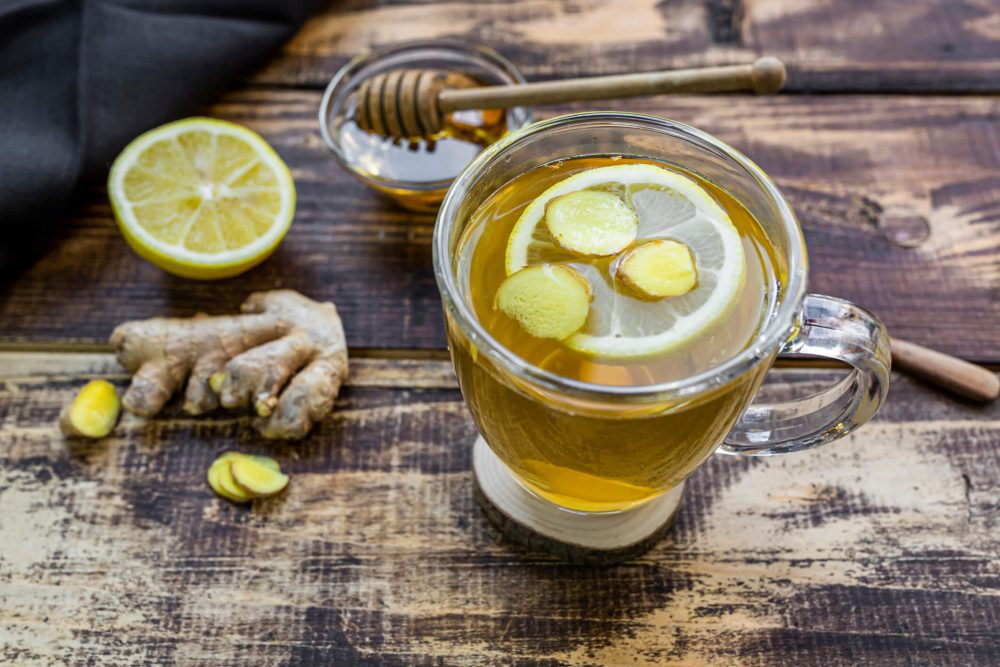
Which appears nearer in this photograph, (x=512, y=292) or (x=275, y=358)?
(x=512, y=292)

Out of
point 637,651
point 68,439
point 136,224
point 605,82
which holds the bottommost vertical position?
point 637,651

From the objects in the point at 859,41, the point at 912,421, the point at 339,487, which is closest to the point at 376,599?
the point at 339,487

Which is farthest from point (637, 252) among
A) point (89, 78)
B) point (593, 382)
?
point (89, 78)

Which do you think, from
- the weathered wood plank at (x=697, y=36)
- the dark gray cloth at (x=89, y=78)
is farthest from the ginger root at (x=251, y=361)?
the weathered wood plank at (x=697, y=36)

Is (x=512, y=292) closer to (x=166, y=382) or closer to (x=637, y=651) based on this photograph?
(x=637, y=651)

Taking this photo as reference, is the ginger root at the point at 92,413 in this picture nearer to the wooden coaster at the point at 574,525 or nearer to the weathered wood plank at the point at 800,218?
the weathered wood plank at the point at 800,218

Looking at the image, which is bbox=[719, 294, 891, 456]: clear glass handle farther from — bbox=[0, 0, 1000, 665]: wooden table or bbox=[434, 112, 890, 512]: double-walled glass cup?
bbox=[0, 0, 1000, 665]: wooden table

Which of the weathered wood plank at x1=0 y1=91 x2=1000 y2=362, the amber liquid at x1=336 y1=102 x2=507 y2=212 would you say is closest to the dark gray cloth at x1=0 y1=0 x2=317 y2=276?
the weathered wood plank at x1=0 y1=91 x2=1000 y2=362
